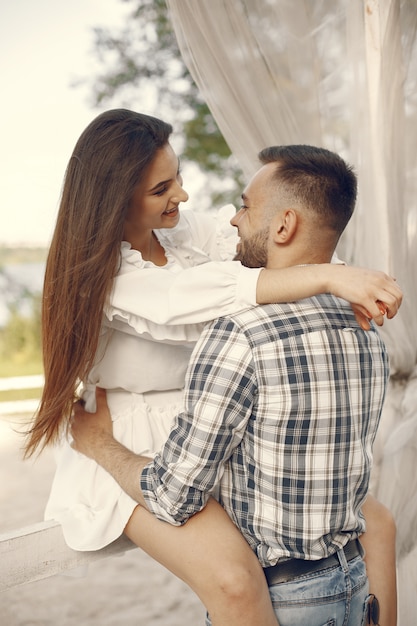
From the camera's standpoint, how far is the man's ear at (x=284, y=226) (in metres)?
1.32

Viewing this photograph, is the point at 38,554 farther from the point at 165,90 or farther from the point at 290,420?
the point at 165,90

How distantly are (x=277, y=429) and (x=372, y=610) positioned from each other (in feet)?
1.63

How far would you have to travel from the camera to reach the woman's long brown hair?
1.47 m

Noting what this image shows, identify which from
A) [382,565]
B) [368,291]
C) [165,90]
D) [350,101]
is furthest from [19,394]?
[368,291]

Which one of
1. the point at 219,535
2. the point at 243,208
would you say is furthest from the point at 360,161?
the point at 219,535

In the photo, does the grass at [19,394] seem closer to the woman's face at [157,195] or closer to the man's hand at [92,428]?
the man's hand at [92,428]

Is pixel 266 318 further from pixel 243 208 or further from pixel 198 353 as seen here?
pixel 243 208

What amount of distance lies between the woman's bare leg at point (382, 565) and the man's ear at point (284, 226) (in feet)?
2.17

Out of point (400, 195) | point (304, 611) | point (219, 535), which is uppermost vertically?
point (400, 195)

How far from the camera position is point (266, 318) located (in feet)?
4.10

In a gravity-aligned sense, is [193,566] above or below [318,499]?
below

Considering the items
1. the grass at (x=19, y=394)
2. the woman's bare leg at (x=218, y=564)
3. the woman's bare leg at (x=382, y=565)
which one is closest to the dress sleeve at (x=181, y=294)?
the woman's bare leg at (x=218, y=564)

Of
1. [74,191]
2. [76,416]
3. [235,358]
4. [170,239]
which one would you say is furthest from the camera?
[170,239]

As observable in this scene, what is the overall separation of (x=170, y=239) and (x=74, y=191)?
372mm
